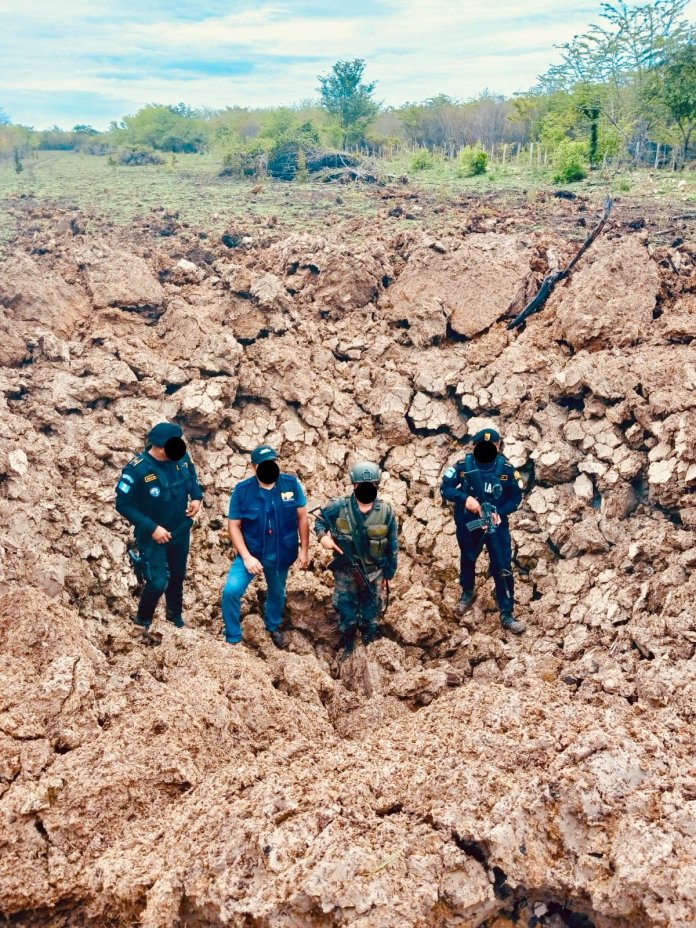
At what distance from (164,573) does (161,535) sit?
32 cm

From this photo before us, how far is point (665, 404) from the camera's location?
4891 millimetres

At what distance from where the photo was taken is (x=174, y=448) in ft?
13.5

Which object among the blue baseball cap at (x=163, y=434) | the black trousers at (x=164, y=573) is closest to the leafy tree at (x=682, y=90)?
the blue baseball cap at (x=163, y=434)

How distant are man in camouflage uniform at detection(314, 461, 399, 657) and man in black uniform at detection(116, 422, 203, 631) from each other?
3.03 ft

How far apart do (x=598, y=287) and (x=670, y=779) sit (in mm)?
4969

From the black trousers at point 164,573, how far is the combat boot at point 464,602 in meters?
2.02

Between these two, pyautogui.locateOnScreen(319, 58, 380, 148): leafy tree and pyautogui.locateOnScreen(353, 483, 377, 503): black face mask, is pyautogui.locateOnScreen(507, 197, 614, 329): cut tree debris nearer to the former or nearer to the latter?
pyautogui.locateOnScreen(353, 483, 377, 503): black face mask

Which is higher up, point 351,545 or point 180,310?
point 180,310

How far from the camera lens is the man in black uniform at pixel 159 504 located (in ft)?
13.4

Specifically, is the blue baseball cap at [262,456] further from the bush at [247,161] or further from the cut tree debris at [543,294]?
the bush at [247,161]

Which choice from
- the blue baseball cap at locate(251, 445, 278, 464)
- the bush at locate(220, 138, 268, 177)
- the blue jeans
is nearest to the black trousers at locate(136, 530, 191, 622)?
the blue jeans

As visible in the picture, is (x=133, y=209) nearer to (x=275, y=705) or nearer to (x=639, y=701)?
(x=275, y=705)

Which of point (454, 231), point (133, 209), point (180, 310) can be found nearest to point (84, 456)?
point (180, 310)

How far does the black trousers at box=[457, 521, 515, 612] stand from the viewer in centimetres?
457
